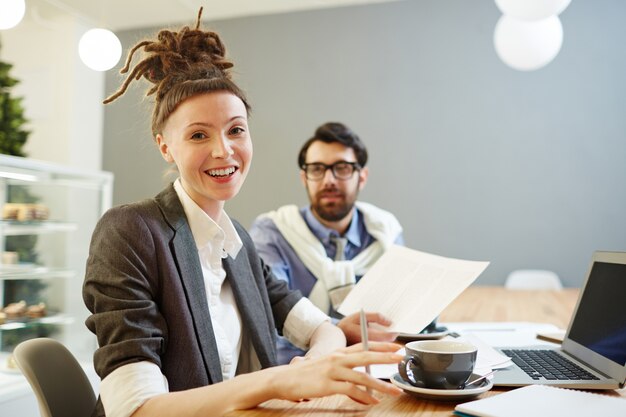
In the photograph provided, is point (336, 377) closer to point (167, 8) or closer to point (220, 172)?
point (220, 172)

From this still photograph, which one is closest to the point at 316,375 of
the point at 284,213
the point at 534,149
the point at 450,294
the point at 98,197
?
the point at 450,294

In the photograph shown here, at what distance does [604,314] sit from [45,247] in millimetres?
2952

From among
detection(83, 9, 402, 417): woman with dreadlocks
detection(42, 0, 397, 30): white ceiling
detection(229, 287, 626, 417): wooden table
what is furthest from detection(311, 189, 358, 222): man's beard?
detection(42, 0, 397, 30): white ceiling

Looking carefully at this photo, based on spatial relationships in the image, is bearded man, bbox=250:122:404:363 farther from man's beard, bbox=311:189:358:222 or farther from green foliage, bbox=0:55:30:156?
green foliage, bbox=0:55:30:156

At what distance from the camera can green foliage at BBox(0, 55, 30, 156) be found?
3328 mm

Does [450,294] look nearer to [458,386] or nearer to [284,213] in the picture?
[458,386]

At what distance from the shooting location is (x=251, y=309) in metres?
1.31

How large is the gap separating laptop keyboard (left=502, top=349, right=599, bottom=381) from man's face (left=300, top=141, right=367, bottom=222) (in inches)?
44.4

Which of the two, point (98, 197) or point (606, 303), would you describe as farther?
point (98, 197)

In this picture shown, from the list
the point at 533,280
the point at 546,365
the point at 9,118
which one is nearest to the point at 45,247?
the point at 9,118

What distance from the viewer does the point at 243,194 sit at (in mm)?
5148

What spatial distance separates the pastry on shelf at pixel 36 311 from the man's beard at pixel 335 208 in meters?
1.70

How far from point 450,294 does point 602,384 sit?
28 cm

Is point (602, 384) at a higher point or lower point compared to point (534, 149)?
lower
